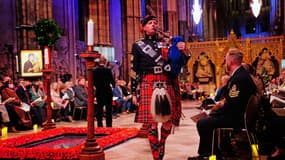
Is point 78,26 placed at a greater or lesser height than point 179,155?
greater

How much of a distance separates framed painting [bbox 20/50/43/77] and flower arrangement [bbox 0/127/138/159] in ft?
15.9

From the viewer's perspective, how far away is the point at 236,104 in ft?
14.7

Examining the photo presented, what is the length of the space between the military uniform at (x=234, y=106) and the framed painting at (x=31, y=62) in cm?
868

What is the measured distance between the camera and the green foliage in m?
12.0

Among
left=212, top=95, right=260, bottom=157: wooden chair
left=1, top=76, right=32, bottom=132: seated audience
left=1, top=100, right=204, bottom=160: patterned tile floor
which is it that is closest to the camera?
left=212, top=95, right=260, bottom=157: wooden chair

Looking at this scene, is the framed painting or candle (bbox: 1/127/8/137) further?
the framed painting

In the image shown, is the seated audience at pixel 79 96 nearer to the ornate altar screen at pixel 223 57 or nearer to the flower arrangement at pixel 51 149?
the flower arrangement at pixel 51 149

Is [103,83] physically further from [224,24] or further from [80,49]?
[224,24]

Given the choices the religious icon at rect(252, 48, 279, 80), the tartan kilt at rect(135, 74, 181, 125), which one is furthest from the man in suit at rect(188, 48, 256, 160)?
the religious icon at rect(252, 48, 279, 80)

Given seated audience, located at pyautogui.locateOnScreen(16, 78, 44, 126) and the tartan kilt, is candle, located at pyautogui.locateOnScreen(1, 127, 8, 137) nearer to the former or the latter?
seated audience, located at pyautogui.locateOnScreen(16, 78, 44, 126)

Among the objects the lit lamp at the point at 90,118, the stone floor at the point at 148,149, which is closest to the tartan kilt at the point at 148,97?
the lit lamp at the point at 90,118

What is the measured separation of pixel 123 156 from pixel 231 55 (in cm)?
216

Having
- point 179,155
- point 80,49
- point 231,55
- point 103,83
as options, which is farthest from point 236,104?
point 80,49

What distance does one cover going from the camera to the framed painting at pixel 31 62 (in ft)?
40.7
